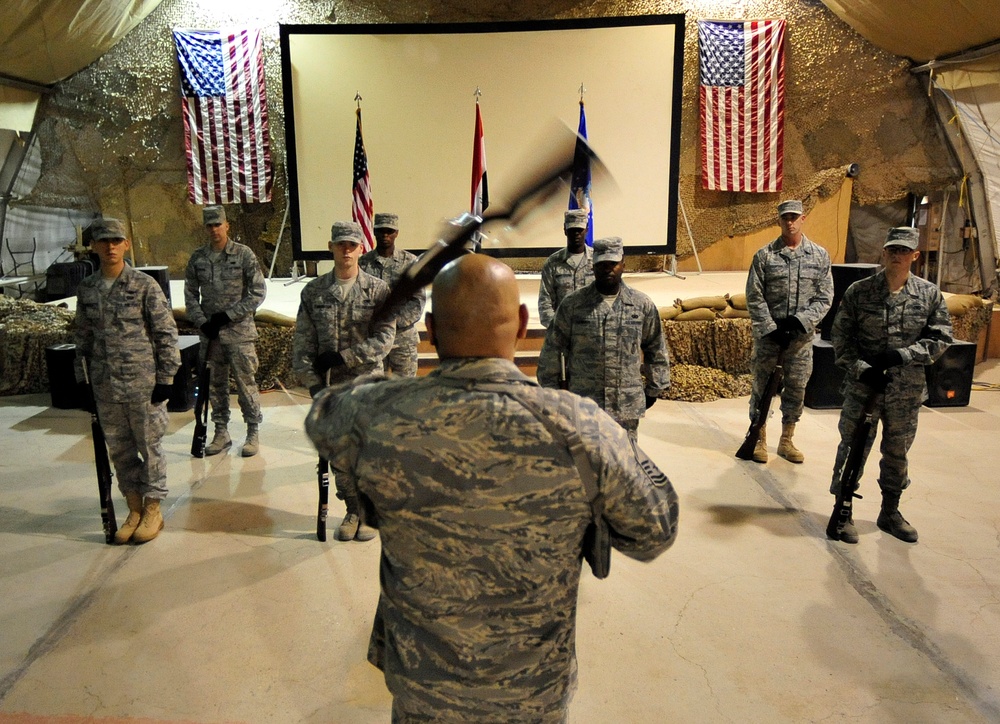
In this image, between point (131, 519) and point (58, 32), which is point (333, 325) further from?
point (58, 32)

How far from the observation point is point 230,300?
18.0 ft

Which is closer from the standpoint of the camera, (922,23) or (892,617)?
(892,617)

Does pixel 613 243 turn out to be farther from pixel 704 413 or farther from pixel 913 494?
pixel 704 413

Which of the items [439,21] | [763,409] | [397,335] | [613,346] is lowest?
[763,409]

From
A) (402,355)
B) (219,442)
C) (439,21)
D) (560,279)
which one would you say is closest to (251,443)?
(219,442)

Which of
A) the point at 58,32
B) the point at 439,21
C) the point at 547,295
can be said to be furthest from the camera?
the point at 439,21

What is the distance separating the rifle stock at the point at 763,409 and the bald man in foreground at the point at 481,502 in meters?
4.10

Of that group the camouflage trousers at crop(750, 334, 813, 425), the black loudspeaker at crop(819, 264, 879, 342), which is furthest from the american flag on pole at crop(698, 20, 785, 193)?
the camouflage trousers at crop(750, 334, 813, 425)

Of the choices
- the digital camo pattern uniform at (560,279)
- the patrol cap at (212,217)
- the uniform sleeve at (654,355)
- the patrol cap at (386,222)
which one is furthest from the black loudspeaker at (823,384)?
the patrol cap at (212,217)

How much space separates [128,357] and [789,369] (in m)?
4.50

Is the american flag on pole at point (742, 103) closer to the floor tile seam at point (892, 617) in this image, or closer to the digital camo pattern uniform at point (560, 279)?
the digital camo pattern uniform at point (560, 279)

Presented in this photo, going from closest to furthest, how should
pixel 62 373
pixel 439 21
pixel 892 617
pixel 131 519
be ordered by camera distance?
pixel 892 617
pixel 131 519
pixel 62 373
pixel 439 21

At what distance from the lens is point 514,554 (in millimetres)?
1342

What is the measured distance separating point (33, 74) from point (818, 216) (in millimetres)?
11782
